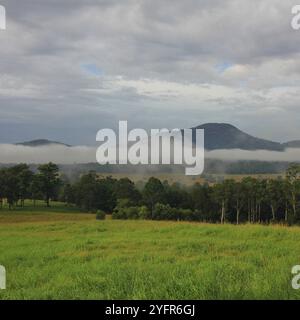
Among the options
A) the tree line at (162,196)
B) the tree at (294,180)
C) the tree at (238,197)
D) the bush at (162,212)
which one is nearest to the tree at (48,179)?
the tree line at (162,196)

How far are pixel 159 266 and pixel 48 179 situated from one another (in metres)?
52.3

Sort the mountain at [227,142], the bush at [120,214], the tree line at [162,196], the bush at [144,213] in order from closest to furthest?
the bush at [120,214] → the bush at [144,213] → the tree line at [162,196] → the mountain at [227,142]

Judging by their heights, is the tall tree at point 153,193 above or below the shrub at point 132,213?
above

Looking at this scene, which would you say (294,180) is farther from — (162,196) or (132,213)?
(132,213)

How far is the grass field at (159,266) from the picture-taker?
356 inches

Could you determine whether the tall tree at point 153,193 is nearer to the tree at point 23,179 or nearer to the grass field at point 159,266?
the tree at point 23,179

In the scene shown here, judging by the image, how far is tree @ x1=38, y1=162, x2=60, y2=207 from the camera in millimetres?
60650

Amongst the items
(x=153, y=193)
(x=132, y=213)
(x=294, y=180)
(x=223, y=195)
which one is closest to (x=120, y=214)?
(x=132, y=213)

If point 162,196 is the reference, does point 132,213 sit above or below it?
below


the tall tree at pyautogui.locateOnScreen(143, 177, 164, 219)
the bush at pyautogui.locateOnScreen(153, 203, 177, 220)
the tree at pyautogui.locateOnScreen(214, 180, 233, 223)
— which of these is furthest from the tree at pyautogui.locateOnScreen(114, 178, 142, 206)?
the tree at pyautogui.locateOnScreen(214, 180, 233, 223)

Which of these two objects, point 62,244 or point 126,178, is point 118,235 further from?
point 126,178

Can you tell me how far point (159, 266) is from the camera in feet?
38.3

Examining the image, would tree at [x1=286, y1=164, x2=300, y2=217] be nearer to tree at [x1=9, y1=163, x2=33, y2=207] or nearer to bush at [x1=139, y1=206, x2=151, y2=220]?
bush at [x1=139, y1=206, x2=151, y2=220]

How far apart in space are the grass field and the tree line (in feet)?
97.3
